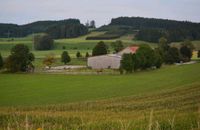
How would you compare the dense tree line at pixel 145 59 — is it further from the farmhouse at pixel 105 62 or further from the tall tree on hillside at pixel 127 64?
the farmhouse at pixel 105 62

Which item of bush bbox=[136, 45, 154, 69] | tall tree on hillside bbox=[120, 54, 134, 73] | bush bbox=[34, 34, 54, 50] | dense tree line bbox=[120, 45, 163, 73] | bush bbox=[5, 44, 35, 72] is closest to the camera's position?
tall tree on hillside bbox=[120, 54, 134, 73]

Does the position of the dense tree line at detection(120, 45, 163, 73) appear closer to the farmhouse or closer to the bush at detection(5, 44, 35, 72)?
the farmhouse

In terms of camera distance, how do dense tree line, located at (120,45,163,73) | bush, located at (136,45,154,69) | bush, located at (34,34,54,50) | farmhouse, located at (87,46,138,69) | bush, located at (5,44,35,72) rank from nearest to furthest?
dense tree line, located at (120,45,163,73)
bush, located at (136,45,154,69)
bush, located at (5,44,35,72)
farmhouse, located at (87,46,138,69)
bush, located at (34,34,54,50)

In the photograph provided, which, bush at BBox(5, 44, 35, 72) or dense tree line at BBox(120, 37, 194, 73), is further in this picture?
bush at BBox(5, 44, 35, 72)

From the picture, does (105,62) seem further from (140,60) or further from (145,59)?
(140,60)

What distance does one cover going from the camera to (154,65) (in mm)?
99438

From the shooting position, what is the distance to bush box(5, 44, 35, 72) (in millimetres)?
95312

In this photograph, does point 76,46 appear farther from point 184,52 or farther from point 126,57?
point 126,57

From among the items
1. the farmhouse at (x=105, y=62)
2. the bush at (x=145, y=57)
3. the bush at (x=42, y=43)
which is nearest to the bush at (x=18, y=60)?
the farmhouse at (x=105, y=62)

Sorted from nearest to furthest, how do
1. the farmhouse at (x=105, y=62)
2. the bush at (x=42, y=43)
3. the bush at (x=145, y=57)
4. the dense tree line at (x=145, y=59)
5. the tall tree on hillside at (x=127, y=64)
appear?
the tall tree on hillside at (x=127, y=64), the dense tree line at (x=145, y=59), the bush at (x=145, y=57), the farmhouse at (x=105, y=62), the bush at (x=42, y=43)

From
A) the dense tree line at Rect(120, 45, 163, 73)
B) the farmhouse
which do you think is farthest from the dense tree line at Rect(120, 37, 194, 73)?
the farmhouse

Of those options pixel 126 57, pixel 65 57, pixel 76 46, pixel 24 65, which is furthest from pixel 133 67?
pixel 76 46

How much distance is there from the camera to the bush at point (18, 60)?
95312 millimetres

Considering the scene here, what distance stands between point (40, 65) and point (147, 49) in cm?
4256
